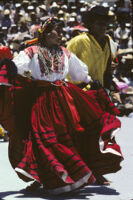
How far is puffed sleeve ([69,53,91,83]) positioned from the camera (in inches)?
215

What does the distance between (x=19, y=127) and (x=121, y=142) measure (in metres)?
3.74

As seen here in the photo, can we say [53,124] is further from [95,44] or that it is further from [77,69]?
[95,44]

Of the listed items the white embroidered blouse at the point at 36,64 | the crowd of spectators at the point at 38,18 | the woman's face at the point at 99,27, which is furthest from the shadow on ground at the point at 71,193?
the crowd of spectators at the point at 38,18

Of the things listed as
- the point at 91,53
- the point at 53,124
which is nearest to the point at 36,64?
the point at 53,124

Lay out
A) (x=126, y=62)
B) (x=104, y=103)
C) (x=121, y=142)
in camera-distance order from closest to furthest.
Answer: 1. (x=104, y=103)
2. (x=121, y=142)
3. (x=126, y=62)

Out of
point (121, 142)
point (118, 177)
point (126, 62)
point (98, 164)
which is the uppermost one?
point (98, 164)

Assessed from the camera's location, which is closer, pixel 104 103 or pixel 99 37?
pixel 104 103

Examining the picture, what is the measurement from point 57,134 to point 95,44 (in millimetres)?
1308

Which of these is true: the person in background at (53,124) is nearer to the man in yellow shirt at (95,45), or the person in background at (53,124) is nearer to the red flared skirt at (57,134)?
the red flared skirt at (57,134)

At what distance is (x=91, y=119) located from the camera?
531cm

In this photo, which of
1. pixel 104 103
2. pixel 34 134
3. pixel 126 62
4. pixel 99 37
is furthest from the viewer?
pixel 126 62

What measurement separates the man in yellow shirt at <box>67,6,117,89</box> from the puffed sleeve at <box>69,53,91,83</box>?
34cm

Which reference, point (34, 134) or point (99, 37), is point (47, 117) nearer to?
point (34, 134)

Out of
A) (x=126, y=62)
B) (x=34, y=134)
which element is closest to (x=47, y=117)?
(x=34, y=134)
